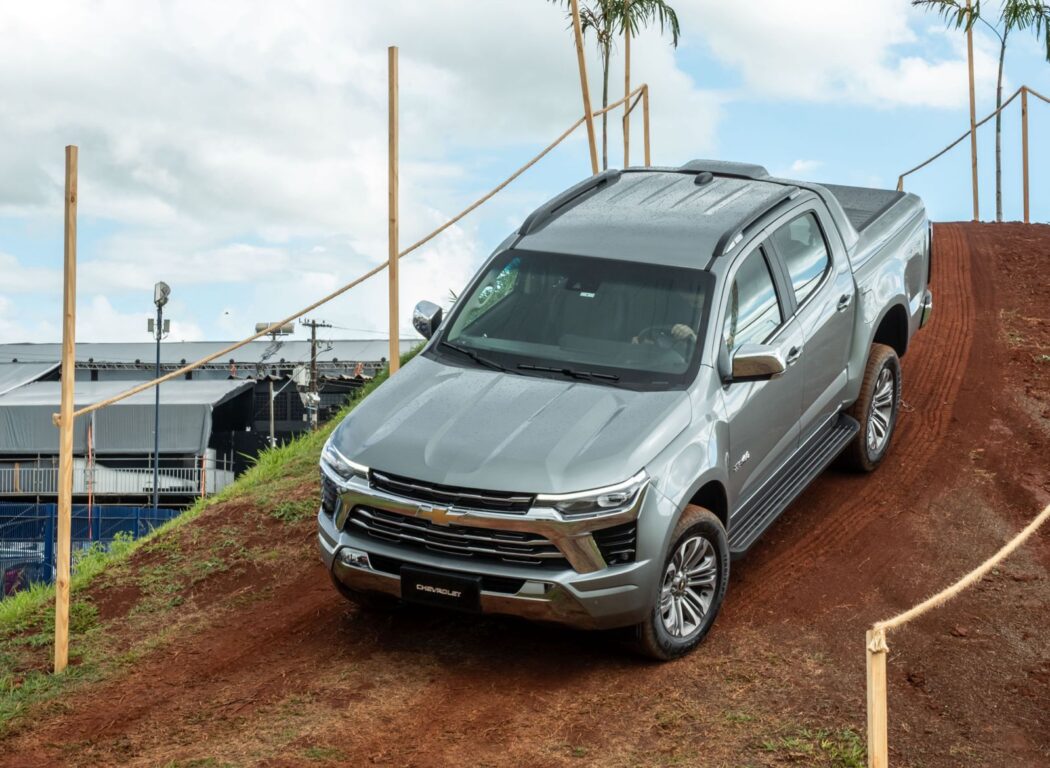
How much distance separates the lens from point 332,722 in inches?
247

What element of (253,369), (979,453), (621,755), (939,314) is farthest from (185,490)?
(621,755)

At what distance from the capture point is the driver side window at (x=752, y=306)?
7.30m

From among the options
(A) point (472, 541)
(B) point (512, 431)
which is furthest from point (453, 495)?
(B) point (512, 431)

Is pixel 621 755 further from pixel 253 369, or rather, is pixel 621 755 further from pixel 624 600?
pixel 253 369

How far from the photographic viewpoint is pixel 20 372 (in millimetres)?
53656

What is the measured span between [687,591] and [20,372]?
51804 mm

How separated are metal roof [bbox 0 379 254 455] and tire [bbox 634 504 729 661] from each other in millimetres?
39493

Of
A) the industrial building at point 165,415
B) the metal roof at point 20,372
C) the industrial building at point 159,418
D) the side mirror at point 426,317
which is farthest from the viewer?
the metal roof at point 20,372

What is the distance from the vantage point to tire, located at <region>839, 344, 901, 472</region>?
895cm

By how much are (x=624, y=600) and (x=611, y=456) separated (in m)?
0.70

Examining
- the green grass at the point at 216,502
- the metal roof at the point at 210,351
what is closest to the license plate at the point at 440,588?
the green grass at the point at 216,502

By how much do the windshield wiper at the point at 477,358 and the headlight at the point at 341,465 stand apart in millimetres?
976

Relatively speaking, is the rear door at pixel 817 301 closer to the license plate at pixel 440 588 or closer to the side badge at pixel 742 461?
the side badge at pixel 742 461

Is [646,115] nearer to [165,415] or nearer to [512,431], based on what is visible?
[512,431]
